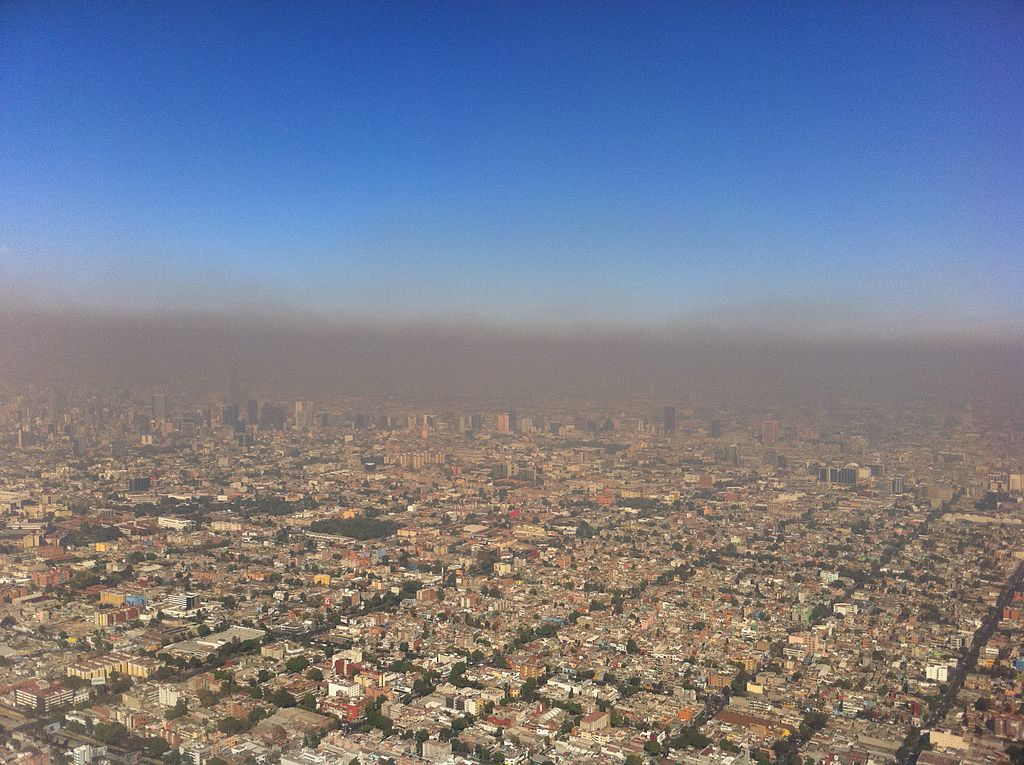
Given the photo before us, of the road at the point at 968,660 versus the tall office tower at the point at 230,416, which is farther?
the tall office tower at the point at 230,416

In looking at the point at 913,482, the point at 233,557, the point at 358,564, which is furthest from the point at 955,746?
the point at 233,557

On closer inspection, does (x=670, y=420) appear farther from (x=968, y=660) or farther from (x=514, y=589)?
(x=968, y=660)

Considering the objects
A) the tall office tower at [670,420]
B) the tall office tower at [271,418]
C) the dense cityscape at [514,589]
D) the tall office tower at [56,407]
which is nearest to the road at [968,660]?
the dense cityscape at [514,589]

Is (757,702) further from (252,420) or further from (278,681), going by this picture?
(252,420)

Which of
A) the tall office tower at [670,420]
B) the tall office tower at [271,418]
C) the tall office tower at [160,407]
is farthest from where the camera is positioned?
the tall office tower at [271,418]

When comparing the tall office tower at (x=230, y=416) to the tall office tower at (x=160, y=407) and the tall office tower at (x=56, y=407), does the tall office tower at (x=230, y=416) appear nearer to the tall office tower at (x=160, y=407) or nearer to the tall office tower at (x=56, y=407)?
the tall office tower at (x=160, y=407)

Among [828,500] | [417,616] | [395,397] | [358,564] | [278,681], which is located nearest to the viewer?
[278,681]

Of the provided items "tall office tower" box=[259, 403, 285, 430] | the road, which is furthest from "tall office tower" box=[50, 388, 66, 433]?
the road

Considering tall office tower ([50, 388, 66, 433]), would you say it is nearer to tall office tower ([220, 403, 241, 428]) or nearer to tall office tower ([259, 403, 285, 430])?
tall office tower ([220, 403, 241, 428])
